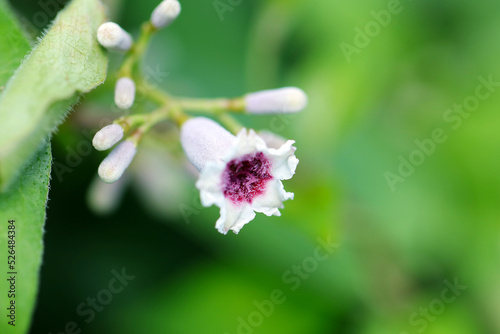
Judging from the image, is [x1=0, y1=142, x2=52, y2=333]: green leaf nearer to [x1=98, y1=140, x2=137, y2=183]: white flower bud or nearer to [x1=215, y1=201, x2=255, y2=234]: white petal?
[x1=98, y1=140, x2=137, y2=183]: white flower bud

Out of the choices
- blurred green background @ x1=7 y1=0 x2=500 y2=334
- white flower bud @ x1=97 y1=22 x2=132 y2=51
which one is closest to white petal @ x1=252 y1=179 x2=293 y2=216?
white flower bud @ x1=97 y1=22 x2=132 y2=51

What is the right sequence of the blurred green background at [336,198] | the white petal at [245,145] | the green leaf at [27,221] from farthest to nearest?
the blurred green background at [336,198], the white petal at [245,145], the green leaf at [27,221]

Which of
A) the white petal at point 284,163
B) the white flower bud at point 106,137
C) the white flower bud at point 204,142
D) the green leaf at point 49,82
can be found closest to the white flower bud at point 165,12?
the green leaf at point 49,82

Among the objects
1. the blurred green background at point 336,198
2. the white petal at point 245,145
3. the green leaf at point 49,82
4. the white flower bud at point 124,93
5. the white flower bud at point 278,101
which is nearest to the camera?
the green leaf at point 49,82

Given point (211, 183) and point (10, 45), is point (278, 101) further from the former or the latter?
point (10, 45)

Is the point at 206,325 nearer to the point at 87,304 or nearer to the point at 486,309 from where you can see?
the point at 87,304

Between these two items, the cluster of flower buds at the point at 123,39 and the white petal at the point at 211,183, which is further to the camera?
the cluster of flower buds at the point at 123,39

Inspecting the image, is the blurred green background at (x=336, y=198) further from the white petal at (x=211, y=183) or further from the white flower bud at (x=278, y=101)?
the white petal at (x=211, y=183)
